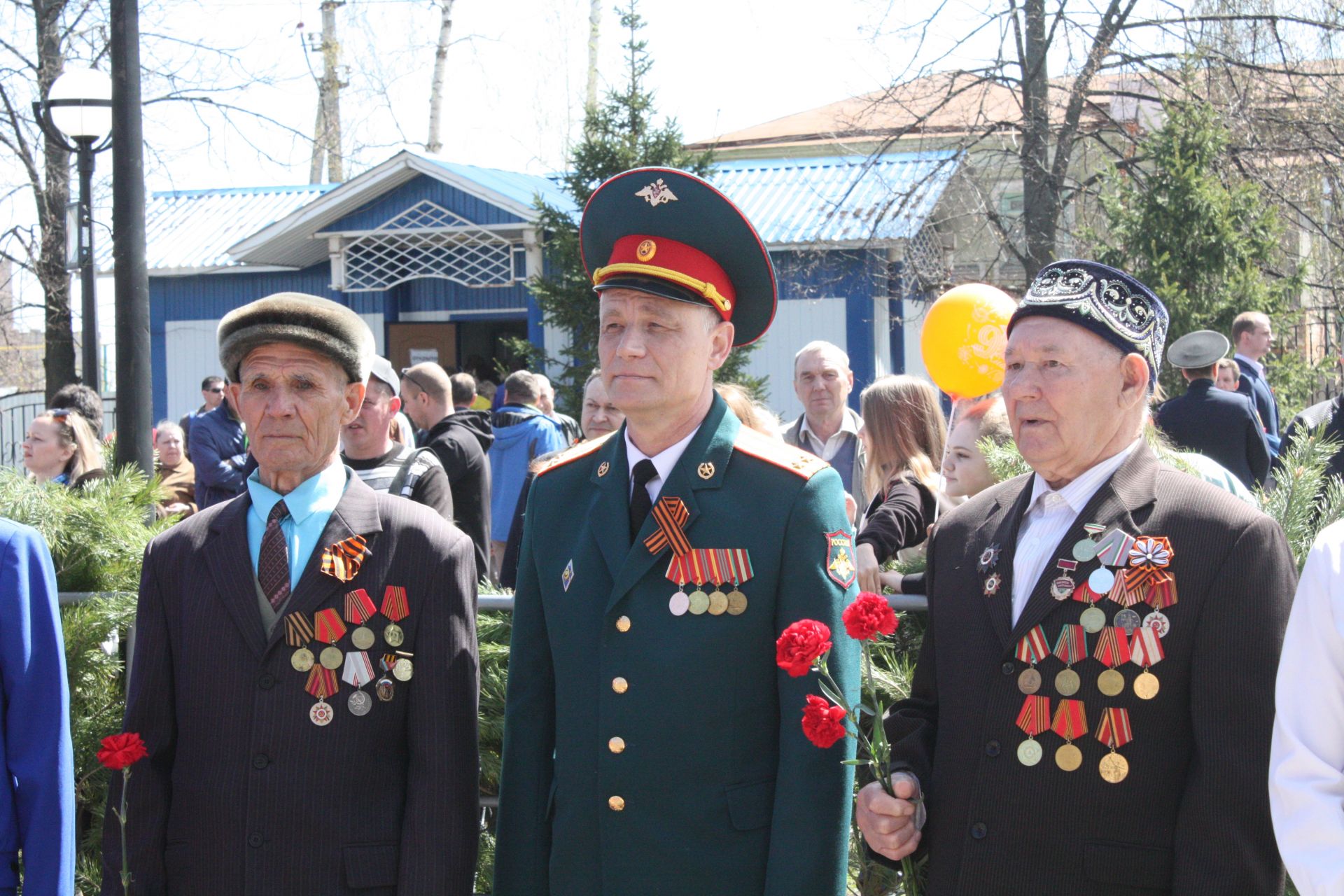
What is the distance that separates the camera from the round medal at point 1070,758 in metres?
2.27

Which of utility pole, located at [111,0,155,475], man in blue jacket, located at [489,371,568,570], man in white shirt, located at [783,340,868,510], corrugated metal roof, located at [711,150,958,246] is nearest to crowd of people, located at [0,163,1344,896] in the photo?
man in white shirt, located at [783,340,868,510]

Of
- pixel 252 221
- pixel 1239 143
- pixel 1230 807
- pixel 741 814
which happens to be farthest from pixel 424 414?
pixel 252 221

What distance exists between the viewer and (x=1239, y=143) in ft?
46.6

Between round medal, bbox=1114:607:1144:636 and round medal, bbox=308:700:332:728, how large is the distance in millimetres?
1579

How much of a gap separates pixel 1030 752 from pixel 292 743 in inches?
58.0

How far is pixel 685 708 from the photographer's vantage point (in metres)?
2.44

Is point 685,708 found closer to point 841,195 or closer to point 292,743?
point 292,743

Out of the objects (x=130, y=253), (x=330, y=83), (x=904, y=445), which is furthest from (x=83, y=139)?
(x=330, y=83)

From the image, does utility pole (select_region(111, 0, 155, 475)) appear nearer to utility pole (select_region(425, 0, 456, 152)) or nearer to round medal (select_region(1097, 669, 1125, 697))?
round medal (select_region(1097, 669, 1125, 697))

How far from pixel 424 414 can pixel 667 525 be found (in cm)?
454

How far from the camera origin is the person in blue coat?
8.23 feet

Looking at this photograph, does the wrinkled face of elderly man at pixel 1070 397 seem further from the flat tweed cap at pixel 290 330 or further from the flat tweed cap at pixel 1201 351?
the flat tweed cap at pixel 1201 351

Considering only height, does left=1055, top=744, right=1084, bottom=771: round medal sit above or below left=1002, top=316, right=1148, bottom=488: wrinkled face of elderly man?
below

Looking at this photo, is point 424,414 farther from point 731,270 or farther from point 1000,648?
point 1000,648
